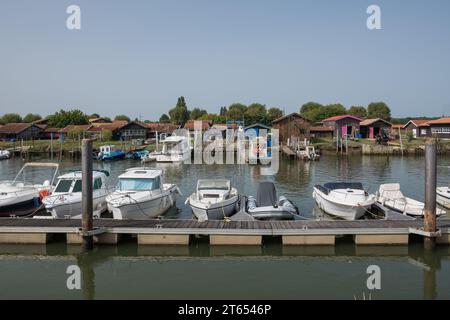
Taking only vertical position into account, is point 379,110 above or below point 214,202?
above

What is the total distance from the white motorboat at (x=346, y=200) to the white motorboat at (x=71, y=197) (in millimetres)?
11651

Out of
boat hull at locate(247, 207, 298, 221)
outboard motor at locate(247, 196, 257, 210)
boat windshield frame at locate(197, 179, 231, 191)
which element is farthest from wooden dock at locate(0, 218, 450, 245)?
boat windshield frame at locate(197, 179, 231, 191)

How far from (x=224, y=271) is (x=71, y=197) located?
950 cm

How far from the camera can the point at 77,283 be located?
43.5ft

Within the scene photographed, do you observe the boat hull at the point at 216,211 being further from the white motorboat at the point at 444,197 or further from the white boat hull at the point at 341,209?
the white motorboat at the point at 444,197

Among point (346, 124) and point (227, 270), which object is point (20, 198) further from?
point (346, 124)

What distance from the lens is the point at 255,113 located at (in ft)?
405

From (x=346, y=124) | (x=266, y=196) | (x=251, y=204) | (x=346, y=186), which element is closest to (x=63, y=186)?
(x=251, y=204)

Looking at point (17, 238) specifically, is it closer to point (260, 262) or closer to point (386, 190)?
point (260, 262)

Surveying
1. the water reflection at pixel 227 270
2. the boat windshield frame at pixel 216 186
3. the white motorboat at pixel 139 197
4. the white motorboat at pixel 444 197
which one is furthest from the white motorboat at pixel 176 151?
the water reflection at pixel 227 270

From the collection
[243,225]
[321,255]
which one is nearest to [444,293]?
[321,255]

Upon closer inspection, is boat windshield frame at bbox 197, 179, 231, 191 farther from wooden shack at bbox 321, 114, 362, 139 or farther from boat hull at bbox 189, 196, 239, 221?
wooden shack at bbox 321, 114, 362, 139

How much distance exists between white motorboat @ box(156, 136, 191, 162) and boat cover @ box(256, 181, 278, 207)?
34.4 m

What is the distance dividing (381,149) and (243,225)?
50.5 metres
